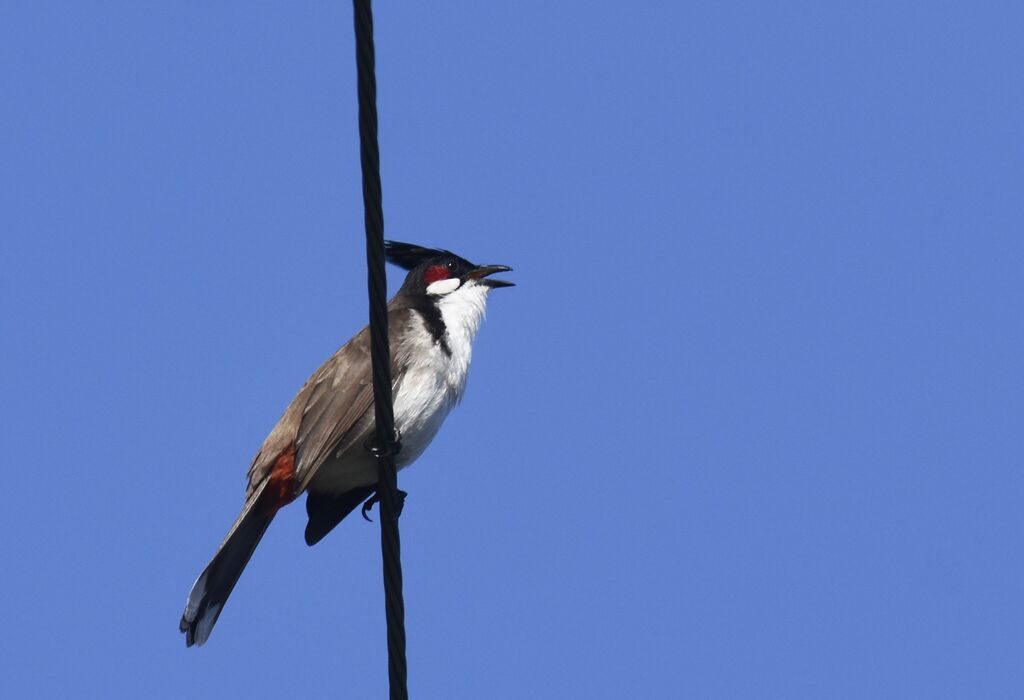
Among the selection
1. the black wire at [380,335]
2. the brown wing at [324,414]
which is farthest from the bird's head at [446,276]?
the black wire at [380,335]

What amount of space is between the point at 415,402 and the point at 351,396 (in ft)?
0.95

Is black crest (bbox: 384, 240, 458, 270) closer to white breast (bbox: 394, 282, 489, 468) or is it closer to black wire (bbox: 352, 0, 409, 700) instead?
white breast (bbox: 394, 282, 489, 468)

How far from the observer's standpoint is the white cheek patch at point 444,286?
22.0ft

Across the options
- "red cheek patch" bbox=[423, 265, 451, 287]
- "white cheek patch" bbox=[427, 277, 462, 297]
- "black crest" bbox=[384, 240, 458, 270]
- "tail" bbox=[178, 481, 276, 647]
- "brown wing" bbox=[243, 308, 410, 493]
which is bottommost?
"tail" bbox=[178, 481, 276, 647]

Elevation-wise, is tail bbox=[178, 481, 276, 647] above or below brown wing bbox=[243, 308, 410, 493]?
below

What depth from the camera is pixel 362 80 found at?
10.7ft

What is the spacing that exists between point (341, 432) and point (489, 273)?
147 centimetres

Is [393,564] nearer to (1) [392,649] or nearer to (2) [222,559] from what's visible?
(1) [392,649]

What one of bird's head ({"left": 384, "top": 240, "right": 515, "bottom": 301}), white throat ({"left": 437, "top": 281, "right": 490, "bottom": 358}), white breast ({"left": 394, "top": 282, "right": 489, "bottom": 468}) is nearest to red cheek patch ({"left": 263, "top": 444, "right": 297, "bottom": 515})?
white breast ({"left": 394, "top": 282, "right": 489, "bottom": 468})

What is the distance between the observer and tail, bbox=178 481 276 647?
5758mm

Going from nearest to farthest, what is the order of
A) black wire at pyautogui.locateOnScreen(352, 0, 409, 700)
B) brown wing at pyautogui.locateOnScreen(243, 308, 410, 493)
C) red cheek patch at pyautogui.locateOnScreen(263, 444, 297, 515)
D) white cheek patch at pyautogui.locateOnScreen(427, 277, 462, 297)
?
black wire at pyautogui.locateOnScreen(352, 0, 409, 700) < brown wing at pyautogui.locateOnScreen(243, 308, 410, 493) < red cheek patch at pyautogui.locateOnScreen(263, 444, 297, 515) < white cheek patch at pyautogui.locateOnScreen(427, 277, 462, 297)

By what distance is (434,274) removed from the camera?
686cm

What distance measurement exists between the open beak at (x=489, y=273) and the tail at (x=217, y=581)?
5.46 ft

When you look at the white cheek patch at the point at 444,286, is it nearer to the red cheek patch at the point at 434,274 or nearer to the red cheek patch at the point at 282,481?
the red cheek patch at the point at 434,274
